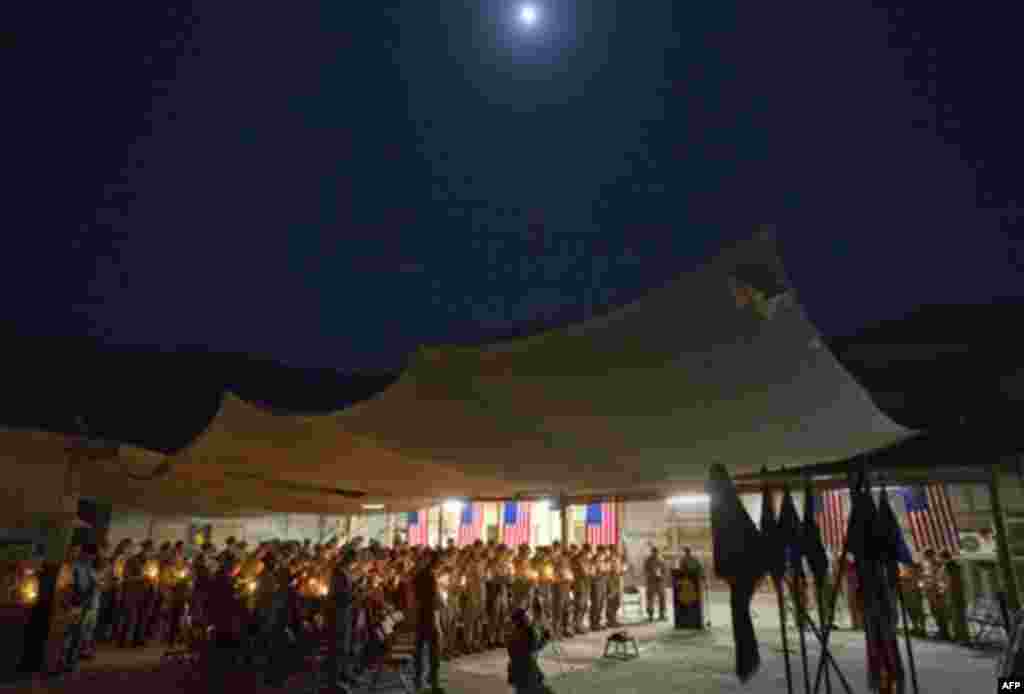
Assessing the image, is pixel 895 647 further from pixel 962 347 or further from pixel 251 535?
pixel 251 535

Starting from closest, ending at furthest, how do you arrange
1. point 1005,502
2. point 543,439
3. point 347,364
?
point 543,439 < point 1005,502 < point 347,364

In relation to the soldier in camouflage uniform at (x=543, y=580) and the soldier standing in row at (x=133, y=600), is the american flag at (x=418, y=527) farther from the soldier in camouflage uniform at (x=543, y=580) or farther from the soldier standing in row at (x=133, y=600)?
the soldier standing in row at (x=133, y=600)

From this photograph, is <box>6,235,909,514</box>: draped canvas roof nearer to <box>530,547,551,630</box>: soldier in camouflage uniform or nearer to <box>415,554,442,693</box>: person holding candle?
<box>415,554,442,693</box>: person holding candle

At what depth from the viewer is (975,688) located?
6949mm

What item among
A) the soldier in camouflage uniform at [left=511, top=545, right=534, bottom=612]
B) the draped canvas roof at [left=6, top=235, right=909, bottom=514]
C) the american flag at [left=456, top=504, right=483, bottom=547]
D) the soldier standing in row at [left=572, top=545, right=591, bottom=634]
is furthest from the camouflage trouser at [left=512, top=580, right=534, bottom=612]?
the american flag at [left=456, top=504, right=483, bottom=547]

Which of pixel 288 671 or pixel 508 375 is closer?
pixel 508 375

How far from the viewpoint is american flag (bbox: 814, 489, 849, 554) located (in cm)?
1768

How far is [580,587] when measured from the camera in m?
12.5

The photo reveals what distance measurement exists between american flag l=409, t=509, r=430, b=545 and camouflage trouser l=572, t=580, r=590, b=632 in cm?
1404

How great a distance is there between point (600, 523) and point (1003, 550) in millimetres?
10545

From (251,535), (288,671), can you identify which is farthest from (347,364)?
(288,671)

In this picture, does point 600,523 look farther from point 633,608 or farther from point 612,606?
point 612,606

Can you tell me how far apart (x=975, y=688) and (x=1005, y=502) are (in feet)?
20.6

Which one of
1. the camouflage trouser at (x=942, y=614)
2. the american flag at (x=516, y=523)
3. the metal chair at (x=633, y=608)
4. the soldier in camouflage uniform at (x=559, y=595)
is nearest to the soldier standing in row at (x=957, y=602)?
the camouflage trouser at (x=942, y=614)
